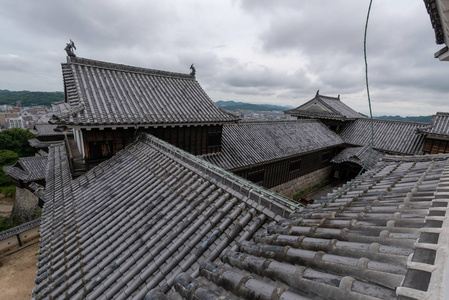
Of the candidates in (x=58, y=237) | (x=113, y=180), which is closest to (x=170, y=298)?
(x=58, y=237)

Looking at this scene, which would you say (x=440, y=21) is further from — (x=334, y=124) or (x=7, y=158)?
(x=7, y=158)

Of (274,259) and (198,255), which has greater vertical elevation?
(274,259)

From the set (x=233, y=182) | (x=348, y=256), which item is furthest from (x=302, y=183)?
(x=348, y=256)

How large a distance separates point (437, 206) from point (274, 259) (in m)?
2.14

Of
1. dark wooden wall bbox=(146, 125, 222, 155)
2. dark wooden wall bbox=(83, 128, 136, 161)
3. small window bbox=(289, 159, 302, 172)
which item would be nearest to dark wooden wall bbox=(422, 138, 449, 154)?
small window bbox=(289, 159, 302, 172)

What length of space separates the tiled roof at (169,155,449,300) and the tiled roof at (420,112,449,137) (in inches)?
814

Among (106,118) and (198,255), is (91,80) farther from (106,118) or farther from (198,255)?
(198,255)

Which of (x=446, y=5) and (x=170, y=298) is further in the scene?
(x=446, y=5)

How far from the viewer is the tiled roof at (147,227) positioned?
3.77 meters

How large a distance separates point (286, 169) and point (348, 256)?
16.1m

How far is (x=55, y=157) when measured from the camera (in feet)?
47.1

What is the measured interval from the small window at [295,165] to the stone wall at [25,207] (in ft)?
91.6

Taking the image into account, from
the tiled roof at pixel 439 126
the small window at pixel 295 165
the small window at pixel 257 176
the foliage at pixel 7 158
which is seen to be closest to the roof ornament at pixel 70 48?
the small window at pixel 257 176

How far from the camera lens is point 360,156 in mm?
20062
